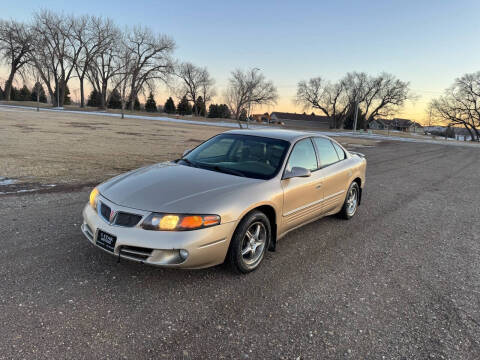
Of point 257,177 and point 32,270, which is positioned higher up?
point 257,177

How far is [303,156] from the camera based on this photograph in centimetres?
443

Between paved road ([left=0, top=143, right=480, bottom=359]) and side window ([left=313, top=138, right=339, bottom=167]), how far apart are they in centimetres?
109

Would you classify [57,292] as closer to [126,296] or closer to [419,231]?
[126,296]

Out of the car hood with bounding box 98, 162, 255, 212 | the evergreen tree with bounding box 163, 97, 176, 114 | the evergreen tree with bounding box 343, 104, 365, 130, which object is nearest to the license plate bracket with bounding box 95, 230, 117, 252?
the car hood with bounding box 98, 162, 255, 212

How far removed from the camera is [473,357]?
8.08 feet

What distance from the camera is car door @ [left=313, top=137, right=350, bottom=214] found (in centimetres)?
470

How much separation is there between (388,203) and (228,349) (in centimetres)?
557

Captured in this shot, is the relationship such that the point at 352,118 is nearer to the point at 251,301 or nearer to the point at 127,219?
the point at 251,301

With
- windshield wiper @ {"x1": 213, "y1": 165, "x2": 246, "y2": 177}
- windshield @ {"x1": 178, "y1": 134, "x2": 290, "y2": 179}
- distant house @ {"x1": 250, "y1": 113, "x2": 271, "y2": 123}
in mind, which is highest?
distant house @ {"x1": 250, "y1": 113, "x2": 271, "y2": 123}

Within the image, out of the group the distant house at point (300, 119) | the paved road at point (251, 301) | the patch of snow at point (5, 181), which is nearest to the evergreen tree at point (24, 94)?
the distant house at point (300, 119)

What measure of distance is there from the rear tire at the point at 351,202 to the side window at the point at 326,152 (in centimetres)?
68

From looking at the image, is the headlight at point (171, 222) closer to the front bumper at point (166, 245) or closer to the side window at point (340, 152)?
the front bumper at point (166, 245)

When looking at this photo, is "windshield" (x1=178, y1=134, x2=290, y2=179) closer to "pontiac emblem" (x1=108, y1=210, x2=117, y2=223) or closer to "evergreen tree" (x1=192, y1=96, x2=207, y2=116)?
"pontiac emblem" (x1=108, y1=210, x2=117, y2=223)

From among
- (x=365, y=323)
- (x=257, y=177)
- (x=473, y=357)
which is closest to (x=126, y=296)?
(x=257, y=177)
